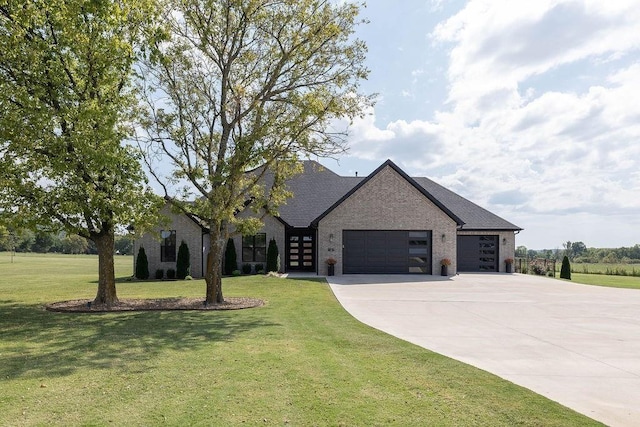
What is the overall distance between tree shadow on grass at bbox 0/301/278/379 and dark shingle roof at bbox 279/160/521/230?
16.4 metres

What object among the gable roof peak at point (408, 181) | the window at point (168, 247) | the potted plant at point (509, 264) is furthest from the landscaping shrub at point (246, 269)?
the potted plant at point (509, 264)

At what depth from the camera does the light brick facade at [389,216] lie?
26.9 metres

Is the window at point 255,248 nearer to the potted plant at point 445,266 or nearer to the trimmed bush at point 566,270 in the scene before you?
the potted plant at point 445,266

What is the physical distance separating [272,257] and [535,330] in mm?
17827

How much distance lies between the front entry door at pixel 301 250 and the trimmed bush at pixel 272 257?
7.52ft

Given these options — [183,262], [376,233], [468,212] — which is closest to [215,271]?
[183,262]

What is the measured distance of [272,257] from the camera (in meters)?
26.9

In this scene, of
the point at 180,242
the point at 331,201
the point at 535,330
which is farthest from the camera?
the point at 331,201

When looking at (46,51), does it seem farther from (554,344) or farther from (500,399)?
(554,344)

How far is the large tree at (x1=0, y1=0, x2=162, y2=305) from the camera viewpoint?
39.8ft

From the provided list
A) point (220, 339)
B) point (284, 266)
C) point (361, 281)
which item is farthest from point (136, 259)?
point (220, 339)

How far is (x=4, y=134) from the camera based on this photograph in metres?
12.2

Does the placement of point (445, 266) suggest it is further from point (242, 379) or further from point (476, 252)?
point (242, 379)

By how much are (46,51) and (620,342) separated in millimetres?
16278
